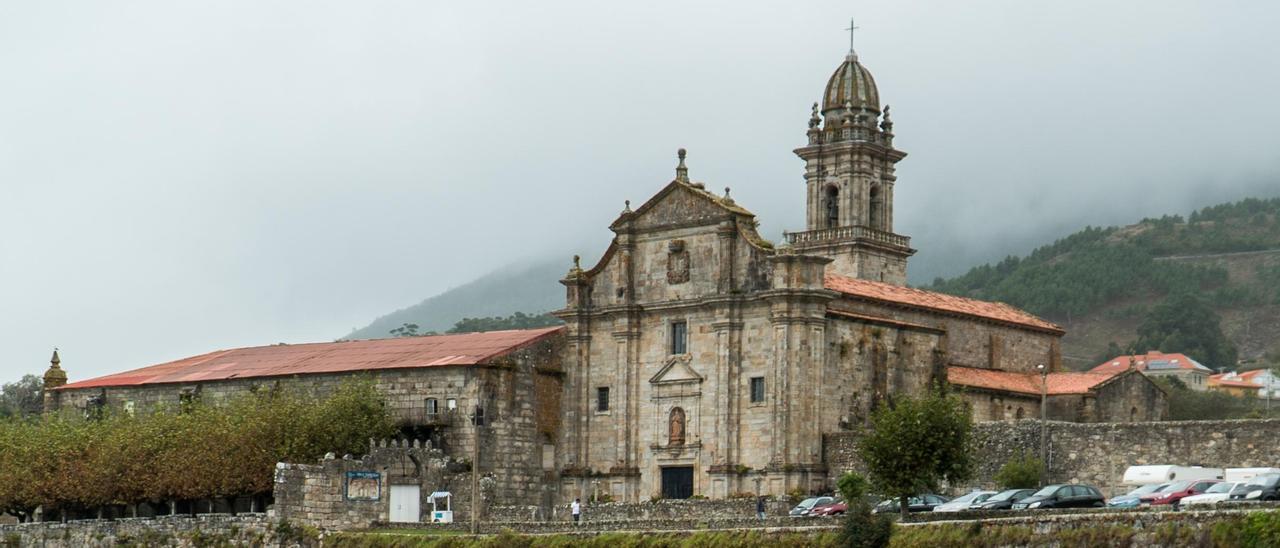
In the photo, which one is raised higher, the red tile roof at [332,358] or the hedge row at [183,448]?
the red tile roof at [332,358]

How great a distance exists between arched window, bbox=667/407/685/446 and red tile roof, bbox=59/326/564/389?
262 inches

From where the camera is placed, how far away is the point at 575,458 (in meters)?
87.4

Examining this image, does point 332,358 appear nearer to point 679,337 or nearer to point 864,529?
point 679,337

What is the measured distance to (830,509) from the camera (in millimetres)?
68312

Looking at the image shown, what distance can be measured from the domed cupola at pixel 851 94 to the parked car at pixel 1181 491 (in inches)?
2074

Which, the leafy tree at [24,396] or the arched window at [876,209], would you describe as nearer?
the arched window at [876,209]

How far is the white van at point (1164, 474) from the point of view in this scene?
226 feet

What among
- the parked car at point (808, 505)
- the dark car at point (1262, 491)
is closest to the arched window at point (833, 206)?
the parked car at point (808, 505)

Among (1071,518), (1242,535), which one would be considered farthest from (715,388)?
(1242,535)

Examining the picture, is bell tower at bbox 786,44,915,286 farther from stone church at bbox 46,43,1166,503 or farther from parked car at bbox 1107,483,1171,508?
parked car at bbox 1107,483,1171,508

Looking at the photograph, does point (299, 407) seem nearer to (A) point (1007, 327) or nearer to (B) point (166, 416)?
(B) point (166, 416)

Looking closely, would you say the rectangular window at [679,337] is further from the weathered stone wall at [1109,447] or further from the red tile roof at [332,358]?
the weathered stone wall at [1109,447]

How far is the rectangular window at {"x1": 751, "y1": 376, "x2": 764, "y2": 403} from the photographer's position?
82250 millimetres

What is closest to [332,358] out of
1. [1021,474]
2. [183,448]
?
[183,448]
